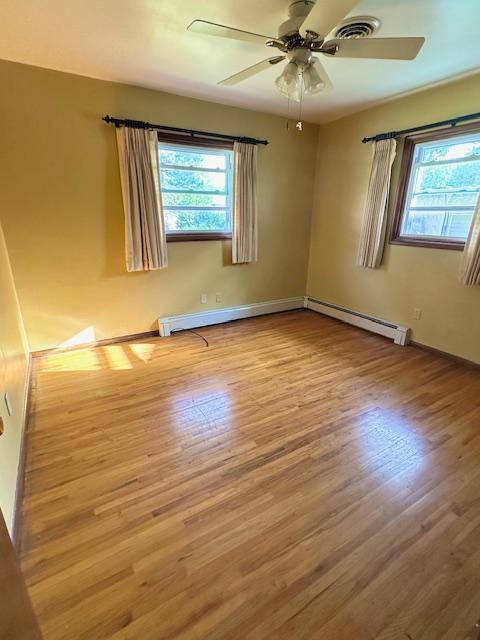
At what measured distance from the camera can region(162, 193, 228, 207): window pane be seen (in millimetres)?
3410

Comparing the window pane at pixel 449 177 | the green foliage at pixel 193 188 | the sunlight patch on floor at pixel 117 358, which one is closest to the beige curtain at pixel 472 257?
the window pane at pixel 449 177

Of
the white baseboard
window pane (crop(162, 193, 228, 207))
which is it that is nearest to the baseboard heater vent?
the white baseboard

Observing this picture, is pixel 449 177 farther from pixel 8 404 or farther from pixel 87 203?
pixel 8 404

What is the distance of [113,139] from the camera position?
116 inches

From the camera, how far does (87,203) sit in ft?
9.78

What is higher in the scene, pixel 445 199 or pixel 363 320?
pixel 445 199

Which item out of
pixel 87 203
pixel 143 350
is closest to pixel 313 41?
pixel 87 203

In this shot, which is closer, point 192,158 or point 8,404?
point 8,404

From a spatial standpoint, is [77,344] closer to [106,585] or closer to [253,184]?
[106,585]

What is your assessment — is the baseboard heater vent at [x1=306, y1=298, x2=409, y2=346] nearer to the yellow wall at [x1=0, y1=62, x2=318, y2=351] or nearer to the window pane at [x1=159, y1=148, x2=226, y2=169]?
the yellow wall at [x1=0, y1=62, x2=318, y2=351]

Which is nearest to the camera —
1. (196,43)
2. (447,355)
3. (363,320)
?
(196,43)

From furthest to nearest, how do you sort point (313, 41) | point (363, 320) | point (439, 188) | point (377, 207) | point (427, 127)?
1. point (363, 320)
2. point (377, 207)
3. point (439, 188)
4. point (427, 127)
5. point (313, 41)

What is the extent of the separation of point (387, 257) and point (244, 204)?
182 cm

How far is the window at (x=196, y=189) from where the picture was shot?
3.35m
